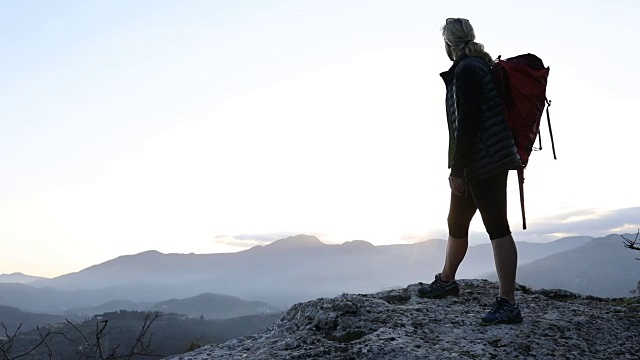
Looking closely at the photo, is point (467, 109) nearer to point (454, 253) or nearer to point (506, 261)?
point (506, 261)

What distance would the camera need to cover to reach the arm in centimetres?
504

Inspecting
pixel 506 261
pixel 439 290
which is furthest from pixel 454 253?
pixel 506 261

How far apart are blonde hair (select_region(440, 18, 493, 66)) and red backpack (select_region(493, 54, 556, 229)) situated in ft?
0.71

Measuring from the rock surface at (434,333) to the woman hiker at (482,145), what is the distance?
413 mm

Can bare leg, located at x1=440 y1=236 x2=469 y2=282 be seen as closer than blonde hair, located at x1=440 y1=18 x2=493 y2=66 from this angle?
No

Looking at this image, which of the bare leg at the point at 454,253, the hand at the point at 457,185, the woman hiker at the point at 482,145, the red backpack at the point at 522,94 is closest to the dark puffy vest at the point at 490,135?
the woman hiker at the point at 482,145

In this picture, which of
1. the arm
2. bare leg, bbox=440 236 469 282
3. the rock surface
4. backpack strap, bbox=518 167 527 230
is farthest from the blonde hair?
the rock surface

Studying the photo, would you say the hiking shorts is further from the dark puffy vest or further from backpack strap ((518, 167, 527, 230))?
backpack strap ((518, 167, 527, 230))

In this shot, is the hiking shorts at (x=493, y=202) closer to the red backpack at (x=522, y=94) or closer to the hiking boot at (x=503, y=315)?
the red backpack at (x=522, y=94)

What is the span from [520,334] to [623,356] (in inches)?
35.3

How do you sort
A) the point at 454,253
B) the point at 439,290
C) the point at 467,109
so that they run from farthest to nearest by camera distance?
the point at 439,290 → the point at 454,253 → the point at 467,109

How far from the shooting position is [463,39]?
5398mm

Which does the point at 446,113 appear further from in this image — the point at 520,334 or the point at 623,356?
the point at 623,356

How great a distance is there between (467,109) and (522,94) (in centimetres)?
59
